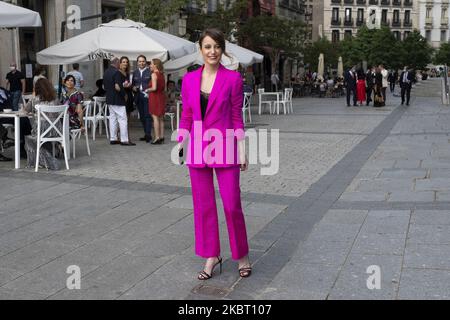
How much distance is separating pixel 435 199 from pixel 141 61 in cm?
719

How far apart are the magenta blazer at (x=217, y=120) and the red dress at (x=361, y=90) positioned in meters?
20.9

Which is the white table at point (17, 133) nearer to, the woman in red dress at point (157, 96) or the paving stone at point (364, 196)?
the woman in red dress at point (157, 96)

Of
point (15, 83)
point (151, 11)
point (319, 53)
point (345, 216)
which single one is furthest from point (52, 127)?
point (319, 53)

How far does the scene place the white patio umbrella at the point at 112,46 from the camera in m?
12.2

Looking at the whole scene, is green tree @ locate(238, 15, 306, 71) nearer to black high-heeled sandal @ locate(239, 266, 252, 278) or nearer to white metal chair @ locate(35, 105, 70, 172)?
white metal chair @ locate(35, 105, 70, 172)

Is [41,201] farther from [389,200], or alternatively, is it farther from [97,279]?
[389,200]

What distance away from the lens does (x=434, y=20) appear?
4092 inches

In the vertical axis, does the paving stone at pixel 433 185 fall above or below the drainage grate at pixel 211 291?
above

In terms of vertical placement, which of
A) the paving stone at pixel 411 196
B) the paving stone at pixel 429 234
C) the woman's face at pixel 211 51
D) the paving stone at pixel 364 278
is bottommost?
the paving stone at pixel 364 278

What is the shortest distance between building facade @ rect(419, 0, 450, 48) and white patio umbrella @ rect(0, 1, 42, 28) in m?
102

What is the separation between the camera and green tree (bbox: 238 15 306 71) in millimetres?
33188

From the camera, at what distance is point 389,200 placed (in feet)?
22.5

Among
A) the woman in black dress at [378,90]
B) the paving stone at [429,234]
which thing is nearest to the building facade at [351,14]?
the woman in black dress at [378,90]

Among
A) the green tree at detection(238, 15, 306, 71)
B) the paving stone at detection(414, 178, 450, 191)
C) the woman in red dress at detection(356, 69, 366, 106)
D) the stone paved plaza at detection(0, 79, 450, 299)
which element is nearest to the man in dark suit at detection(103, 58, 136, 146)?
the stone paved plaza at detection(0, 79, 450, 299)
